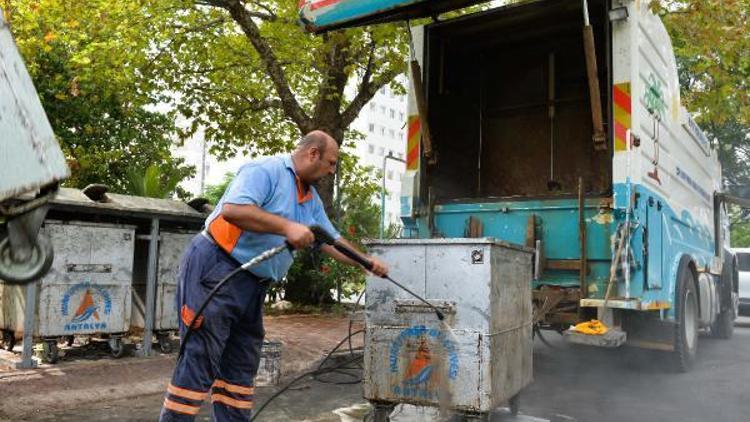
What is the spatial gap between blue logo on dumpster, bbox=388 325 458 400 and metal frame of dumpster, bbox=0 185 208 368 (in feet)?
11.0

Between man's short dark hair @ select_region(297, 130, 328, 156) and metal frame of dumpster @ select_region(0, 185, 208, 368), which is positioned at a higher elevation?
man's short dark hair @ select_region(297, 130, 328, 156)

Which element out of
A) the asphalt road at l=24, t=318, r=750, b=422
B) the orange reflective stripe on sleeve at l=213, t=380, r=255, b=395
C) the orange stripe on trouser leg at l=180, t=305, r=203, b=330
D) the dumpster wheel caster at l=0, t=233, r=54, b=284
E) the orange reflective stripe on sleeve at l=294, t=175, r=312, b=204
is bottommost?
the asphalt road at l=24, t=318, r=750, b=422

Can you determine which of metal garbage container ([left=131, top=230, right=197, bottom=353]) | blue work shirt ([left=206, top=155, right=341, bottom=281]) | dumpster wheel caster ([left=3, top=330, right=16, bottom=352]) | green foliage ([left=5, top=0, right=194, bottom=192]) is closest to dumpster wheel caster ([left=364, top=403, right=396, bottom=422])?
blue work shirt ([left=206, top=155, right=341, bottom=281])

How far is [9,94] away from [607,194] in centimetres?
447

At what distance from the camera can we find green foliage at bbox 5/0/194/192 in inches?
384

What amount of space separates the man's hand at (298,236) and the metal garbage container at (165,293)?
11.9 ft

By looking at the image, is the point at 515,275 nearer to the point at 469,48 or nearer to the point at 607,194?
the point at 607,194

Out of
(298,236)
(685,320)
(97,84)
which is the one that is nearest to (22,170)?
(298,236)

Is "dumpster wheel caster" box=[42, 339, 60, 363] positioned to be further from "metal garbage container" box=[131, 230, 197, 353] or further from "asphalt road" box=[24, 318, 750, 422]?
"asphalt road" box=[24, 318, 750, 422]

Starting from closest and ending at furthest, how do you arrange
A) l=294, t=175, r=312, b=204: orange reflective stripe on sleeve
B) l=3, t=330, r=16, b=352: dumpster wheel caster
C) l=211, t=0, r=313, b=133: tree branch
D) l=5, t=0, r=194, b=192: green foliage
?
l=294, t=175, r=312, b=204: orange reflective stripe on sleeve
l=3, t=330, r=16, b=352: dumpster wheel caster
l=211, t=0, r=313, b=133: tree branch
l=5, t=0, r=194, b=192: green foliage

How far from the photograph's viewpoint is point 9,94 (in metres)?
1.69

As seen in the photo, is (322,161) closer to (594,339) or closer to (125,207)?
(594,339)

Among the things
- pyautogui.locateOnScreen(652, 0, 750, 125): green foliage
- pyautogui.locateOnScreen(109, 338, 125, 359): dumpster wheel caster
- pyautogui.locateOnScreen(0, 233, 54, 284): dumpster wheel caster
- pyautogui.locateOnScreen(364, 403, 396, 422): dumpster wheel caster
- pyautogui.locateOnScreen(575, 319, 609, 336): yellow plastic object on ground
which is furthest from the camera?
pyautogui.locateOnScreen(652, 0, 750, 125): green foliage

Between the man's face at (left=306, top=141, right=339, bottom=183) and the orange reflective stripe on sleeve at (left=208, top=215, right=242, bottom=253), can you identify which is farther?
the man's face at (left=306, top=141, right=339, bottom=183)
